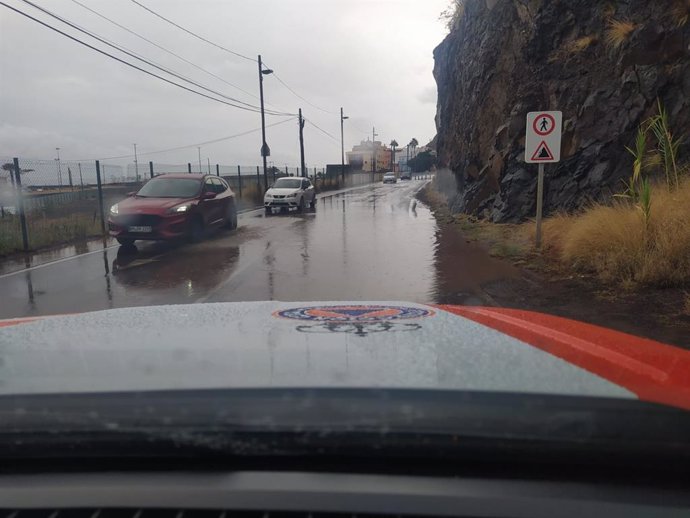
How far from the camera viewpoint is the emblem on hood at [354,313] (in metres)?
3.08

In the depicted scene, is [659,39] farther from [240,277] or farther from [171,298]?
[171,298]

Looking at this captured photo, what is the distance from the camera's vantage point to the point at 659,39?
1218 centimetres

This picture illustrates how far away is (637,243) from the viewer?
7973 mm

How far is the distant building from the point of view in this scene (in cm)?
12410

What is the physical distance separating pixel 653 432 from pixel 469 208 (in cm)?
1824

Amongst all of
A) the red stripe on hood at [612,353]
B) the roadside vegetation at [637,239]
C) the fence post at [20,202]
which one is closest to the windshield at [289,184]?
the fence post at [20,202]

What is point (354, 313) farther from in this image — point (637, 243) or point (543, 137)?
point (543, 137)

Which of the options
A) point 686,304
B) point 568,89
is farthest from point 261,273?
point 568,89

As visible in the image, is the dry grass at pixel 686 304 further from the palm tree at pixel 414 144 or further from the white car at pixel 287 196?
the palm tree at pixel 414 144

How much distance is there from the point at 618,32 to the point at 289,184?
16503 mm

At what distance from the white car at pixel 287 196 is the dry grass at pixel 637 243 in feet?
53.6

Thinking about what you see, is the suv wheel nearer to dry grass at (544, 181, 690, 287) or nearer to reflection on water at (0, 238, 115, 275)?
reflection on water at (0, 238, 115, 275)

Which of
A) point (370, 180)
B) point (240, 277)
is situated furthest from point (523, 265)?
point (370, 180)

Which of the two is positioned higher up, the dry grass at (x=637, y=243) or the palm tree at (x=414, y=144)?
the palm tree at (x=414, y=144)
